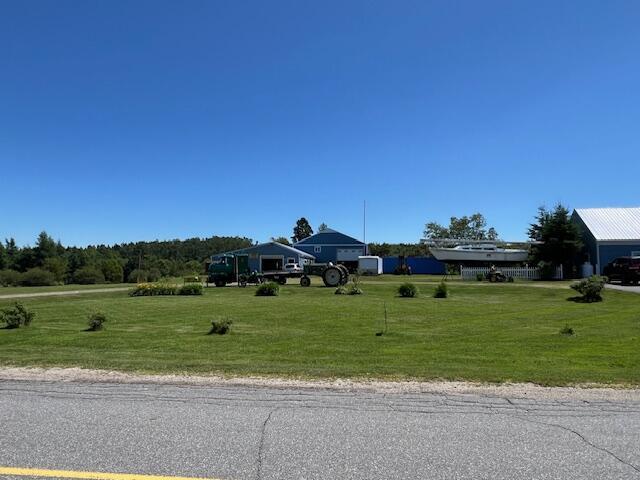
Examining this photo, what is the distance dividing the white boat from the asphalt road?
4309cm

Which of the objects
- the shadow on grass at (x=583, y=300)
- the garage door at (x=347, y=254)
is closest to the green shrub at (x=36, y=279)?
the garage door at (x=347, y=254)

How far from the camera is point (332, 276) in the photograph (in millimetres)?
34188

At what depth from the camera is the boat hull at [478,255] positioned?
4756 centimetres

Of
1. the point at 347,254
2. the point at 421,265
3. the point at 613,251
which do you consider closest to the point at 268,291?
the point at 613,251

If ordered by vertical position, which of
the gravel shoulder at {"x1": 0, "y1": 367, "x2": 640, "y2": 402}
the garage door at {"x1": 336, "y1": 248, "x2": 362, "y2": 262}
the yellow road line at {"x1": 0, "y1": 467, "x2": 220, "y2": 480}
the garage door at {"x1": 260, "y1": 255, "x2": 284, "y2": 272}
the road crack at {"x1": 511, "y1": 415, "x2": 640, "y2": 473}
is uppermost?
the garage door at {"x1": 336, "y1": 248, "x2": 362, "y2": 262}

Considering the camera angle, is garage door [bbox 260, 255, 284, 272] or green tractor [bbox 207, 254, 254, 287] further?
garage door [bbox 260, 255, 284, 272]

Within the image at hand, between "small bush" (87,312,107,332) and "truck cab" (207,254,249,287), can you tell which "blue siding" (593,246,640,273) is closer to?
"truck cab" (207,254,249,287)

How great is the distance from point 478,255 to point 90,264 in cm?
6284

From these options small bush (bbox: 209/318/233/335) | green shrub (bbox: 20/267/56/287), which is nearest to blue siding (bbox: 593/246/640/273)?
small bush (bbox: 209/318/233/335)

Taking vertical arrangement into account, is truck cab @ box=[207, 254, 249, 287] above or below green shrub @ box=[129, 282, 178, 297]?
above

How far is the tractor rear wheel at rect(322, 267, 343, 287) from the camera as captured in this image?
33969 millimetres

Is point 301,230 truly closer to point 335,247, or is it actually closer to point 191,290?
point 335,247

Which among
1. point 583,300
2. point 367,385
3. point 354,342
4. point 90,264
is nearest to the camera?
point 367,385

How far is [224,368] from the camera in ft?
29.6
